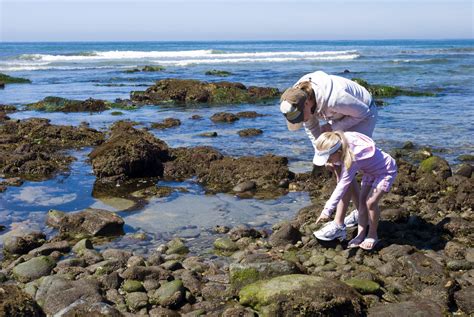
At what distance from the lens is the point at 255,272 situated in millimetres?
5133

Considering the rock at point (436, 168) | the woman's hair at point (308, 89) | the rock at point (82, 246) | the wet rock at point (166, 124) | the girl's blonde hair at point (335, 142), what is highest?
the woman's hair at point (308, 89)

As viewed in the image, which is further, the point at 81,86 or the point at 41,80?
the point at 41,80

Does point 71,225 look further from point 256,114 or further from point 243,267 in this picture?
point 256,114

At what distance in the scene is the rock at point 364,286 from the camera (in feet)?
16.4

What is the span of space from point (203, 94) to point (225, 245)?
53.8 ft

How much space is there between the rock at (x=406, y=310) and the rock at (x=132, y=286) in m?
2.14

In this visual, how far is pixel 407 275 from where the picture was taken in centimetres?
538

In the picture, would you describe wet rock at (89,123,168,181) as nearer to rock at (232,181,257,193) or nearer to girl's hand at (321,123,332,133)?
rock at (232,181,257,193)

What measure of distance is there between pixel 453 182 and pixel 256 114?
374 inches

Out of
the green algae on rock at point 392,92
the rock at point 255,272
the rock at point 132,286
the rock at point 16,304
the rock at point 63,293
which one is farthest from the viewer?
the green algae on rock at point 392,92

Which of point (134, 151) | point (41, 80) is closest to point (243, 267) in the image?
point (134, 151)

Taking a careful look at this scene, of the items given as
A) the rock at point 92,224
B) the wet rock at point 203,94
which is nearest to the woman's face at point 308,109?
the rock at point 92,224

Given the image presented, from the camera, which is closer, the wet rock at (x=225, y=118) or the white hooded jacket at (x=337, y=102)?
the white hooded jacket at (x=337, y=102)

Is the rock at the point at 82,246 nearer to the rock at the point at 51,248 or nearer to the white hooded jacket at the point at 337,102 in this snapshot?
the rock at the point at 51,248
